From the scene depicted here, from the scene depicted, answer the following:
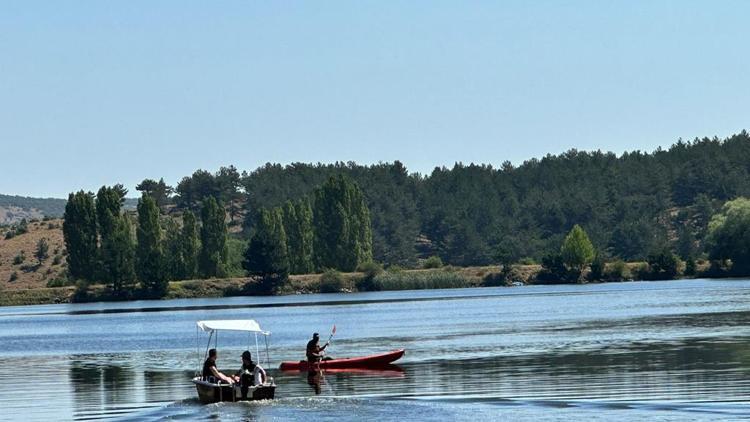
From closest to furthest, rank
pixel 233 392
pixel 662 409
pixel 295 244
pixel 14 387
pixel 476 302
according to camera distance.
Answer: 1. pixel 662 409
2. pixel 233 392
3. pixel 14 387
4. pixel 476 302
5. pixel 295 244

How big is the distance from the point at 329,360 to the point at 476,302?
81.2m

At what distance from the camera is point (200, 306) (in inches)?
5974

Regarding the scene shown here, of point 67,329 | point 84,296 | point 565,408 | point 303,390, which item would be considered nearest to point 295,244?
point 84,296

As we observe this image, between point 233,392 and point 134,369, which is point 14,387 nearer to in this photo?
point 134,369

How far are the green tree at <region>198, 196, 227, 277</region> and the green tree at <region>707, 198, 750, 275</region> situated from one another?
2341 inches

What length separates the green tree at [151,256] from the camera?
173 metres

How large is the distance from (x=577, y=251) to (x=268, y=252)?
132 ft

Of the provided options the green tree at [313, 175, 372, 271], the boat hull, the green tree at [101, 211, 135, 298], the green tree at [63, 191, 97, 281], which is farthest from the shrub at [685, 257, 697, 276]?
the boat hull

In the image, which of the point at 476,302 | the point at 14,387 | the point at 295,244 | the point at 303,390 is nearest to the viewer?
the point at 303,390

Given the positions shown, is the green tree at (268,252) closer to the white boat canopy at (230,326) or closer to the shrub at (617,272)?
the shrub at (617,272)

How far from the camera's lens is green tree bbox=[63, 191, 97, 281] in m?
172

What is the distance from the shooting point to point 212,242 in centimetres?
17975

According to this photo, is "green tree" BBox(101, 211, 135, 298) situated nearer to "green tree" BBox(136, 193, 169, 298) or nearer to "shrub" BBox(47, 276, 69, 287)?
"green tree" BBox(136, 193, 169, 298)

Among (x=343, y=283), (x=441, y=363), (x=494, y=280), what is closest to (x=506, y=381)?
(x=441, y=363)
